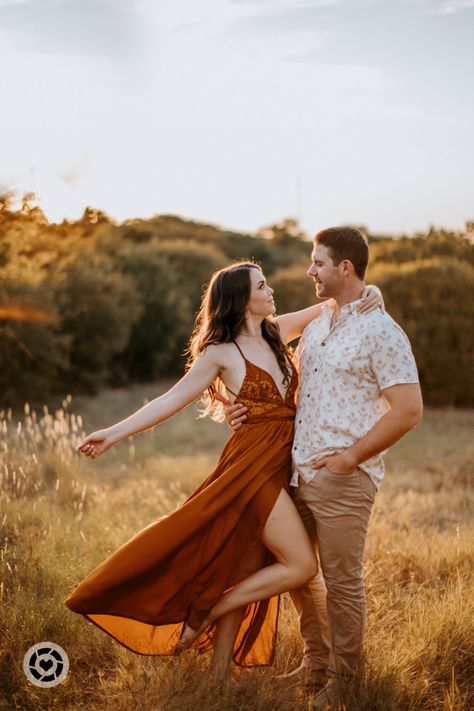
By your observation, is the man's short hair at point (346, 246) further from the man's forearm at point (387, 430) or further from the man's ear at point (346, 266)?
the man's forearm at point (387, 430)

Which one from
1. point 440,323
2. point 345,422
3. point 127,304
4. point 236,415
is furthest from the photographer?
Answer: point 127,304

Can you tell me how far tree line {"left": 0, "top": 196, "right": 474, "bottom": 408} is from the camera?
16.0 metres

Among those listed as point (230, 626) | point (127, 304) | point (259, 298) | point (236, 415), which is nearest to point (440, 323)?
point (127, 304)

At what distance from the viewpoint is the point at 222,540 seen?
345 centimetres

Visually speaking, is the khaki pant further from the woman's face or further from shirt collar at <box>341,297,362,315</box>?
the woman's face

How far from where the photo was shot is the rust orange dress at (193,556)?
341 cm

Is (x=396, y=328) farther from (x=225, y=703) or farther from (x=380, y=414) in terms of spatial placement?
(x=225, y=703)

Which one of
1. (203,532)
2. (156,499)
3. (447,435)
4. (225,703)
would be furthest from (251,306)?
(447,435)

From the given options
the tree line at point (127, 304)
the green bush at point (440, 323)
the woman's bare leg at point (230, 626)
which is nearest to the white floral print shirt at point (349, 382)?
the woman's bare leg at point (230, 626)

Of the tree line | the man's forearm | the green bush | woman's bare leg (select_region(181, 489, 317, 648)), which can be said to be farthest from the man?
the green bush

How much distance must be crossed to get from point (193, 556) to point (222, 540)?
17 cm

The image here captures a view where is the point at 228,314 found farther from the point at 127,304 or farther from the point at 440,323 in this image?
the point at 127,304

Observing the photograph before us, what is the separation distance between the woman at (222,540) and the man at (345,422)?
0.12m

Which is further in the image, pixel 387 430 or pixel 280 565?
pixel 280 565
